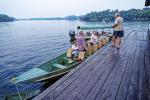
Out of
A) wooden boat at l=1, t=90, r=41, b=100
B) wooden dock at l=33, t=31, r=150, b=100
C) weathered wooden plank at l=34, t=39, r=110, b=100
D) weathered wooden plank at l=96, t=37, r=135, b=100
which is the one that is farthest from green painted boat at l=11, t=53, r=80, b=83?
weathered wooden plank at l=96, t=37, r=135, b=100

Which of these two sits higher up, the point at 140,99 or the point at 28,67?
the point at 140,99

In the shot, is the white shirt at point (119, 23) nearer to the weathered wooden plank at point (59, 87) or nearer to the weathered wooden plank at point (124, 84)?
the weathered wooden plank at point (124, 84)

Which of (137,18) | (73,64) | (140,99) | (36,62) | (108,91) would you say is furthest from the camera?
(137,18)

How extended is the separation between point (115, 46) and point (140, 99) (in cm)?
756

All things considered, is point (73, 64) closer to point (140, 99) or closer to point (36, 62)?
point (140, 99)

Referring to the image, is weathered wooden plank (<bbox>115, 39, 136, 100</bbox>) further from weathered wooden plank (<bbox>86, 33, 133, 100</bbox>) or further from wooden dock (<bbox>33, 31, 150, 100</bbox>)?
weathered wooden plank (<bbox>86, 33, 133, 100</bbox>)

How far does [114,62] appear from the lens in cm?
795

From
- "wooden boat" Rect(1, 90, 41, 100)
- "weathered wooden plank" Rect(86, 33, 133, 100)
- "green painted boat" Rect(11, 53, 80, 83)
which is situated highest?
"weathered wooden plank" Rect(86, 33, 133, 100)

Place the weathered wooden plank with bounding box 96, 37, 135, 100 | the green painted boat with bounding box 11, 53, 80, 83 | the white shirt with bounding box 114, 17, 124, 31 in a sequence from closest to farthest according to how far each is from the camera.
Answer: the weathered wooden plank with bounding box 96, 37, 135, 100 < the green painted boat with bounding box 11, 53, 80, 83 < the white shirt with bounding box 114, 17, 124, 31

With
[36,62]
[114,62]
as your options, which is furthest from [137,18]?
[114,62]

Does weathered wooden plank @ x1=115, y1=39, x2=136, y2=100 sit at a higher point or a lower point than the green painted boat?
higher

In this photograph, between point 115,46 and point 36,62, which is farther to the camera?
point 36,62

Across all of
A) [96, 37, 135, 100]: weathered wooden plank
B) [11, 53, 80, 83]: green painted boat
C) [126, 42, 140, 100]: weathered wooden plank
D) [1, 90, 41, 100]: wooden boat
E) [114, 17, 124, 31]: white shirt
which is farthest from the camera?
[114, 17, 124, 31]: white shirt

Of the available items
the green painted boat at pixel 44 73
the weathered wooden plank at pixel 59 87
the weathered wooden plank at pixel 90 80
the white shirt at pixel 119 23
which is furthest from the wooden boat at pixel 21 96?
the white shirt at pixel 119 23
